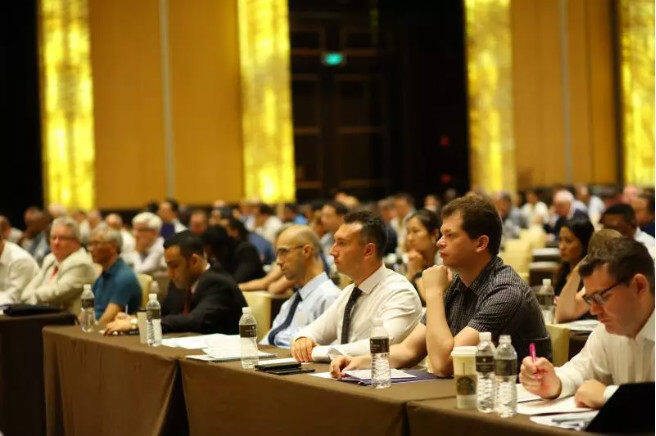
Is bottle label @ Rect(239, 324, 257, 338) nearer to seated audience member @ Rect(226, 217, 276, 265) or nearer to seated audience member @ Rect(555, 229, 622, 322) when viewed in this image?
seated audience member @ Rect(555, 229, 622, 322)

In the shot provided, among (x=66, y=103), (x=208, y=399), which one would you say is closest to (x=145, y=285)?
(x=208, y=399)

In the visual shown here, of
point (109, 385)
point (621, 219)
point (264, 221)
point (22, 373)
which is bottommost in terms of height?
point (22, 373)

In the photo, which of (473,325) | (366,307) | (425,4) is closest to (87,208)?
(425,4)

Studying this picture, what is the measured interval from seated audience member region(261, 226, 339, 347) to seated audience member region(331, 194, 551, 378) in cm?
147

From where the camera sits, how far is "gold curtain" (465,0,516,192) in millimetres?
17812

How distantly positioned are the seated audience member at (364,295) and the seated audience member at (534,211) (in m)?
10.9

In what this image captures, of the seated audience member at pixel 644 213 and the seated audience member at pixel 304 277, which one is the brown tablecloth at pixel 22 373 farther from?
the seated audience member at pixel 644 213

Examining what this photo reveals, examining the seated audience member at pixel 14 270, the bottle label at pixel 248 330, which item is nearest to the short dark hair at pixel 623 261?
the bottle label at pixel 248 330

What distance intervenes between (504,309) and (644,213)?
545cm

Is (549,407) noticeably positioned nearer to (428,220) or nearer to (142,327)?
(142,327)

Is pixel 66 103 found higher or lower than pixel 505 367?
higher

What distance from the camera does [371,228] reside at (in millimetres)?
4691

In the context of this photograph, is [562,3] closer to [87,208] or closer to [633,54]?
[633,54]

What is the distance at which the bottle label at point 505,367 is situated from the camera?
126 inches
